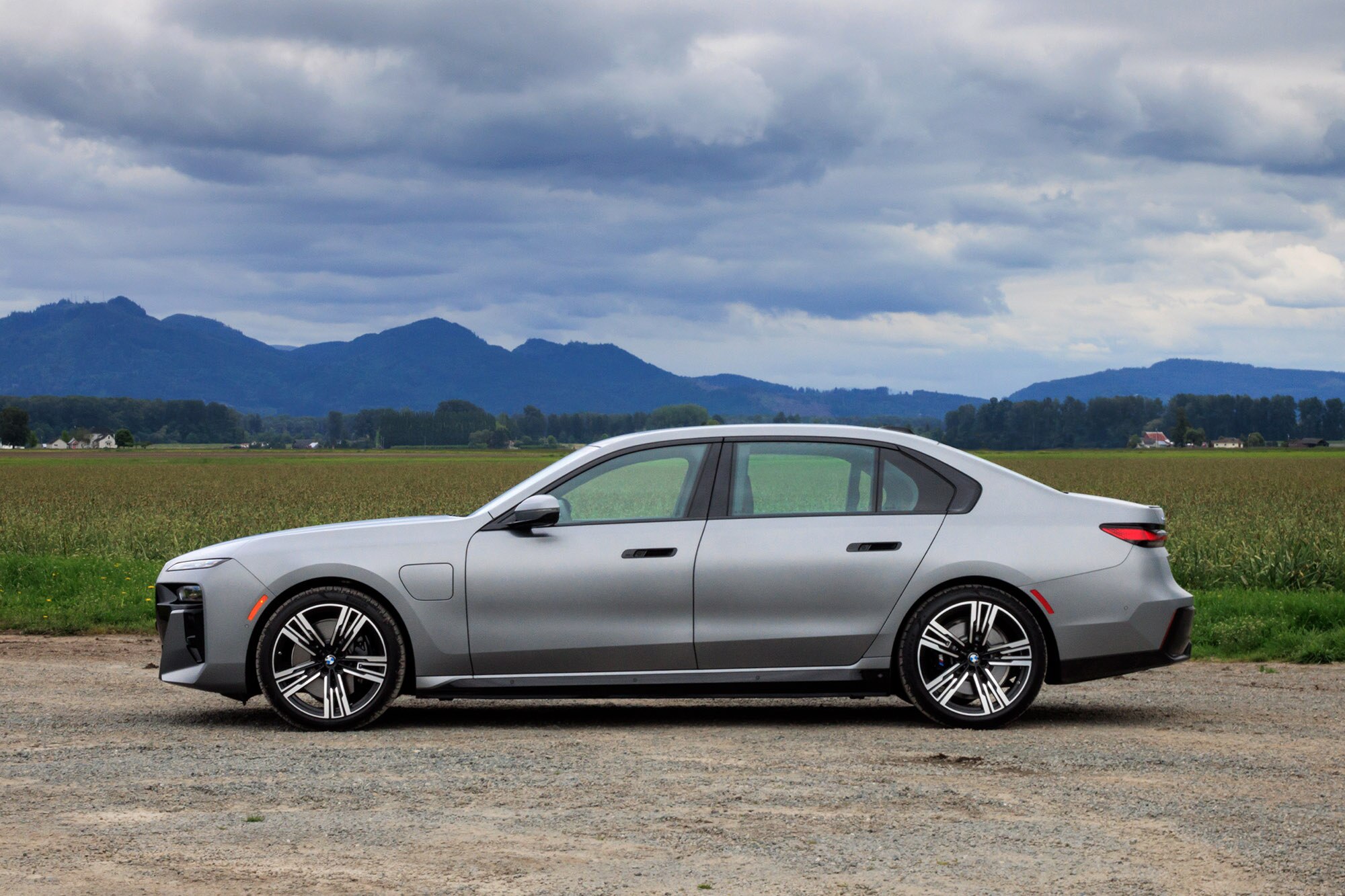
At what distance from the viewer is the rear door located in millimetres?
7633

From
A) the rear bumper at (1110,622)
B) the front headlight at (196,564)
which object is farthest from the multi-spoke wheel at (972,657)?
the front headlight at (196,564)

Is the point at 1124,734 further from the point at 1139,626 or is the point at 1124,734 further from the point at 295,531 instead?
the point at 295,531

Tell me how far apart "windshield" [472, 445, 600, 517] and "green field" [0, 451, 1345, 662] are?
21.9 ft

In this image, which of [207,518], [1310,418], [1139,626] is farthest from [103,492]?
[1310,418]

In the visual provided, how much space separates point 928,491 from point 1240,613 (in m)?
6.79

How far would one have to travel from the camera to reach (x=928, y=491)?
7.98 metres

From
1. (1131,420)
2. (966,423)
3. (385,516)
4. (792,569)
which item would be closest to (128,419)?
(966,423)

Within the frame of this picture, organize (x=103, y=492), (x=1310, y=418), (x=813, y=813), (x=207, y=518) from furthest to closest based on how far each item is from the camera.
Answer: (x=1310, y=418) < (x=103, y=492) < (x=207, y=518) < (x=813, y=813)

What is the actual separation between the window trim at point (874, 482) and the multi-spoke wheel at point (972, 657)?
52 centimetres

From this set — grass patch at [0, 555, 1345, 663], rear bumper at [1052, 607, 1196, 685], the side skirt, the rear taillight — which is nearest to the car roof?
the rear taillight

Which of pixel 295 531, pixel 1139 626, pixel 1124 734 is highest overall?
pixel 295 531

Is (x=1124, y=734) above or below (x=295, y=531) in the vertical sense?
below

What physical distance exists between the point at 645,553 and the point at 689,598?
1.14 ft

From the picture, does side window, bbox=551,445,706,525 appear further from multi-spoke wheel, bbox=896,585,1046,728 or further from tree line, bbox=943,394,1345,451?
tree line, bbox=943,394,1345,451
